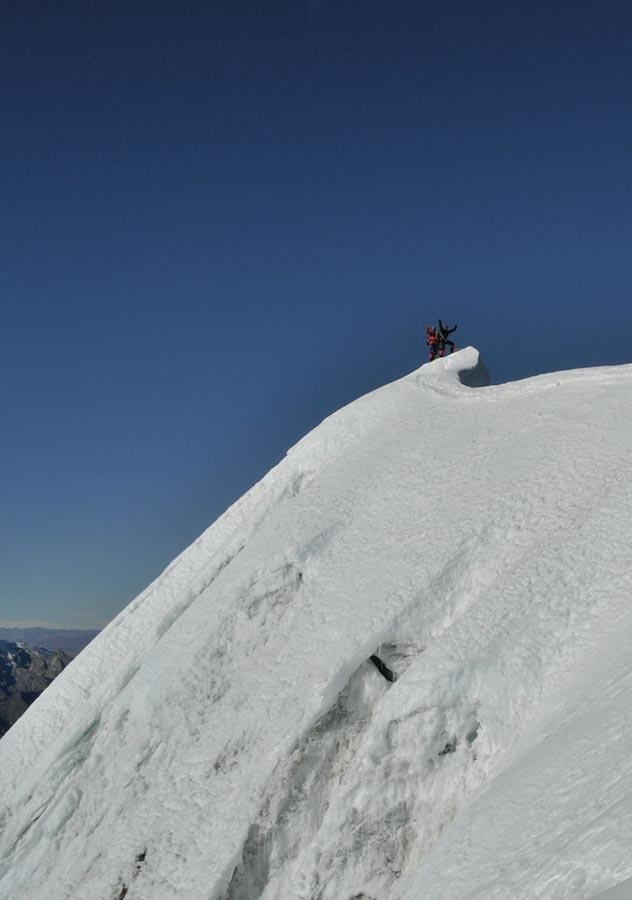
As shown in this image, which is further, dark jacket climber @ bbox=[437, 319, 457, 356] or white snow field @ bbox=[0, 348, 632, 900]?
dark jacket climber @ bbox=[437, 319, 457, 356]

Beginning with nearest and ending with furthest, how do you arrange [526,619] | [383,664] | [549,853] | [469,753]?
[549,853]
[469,753]
[526,619]
[383,664]

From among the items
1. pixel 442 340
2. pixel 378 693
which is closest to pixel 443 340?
pixel 442 340

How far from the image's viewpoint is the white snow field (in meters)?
9.75

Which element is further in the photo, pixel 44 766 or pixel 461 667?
pixel 44 766

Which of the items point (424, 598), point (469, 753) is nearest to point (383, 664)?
point (424, 598)

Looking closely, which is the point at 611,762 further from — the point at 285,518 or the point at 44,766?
the point at 44,766

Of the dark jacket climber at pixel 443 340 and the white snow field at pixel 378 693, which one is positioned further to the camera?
the dark jacket climber at pixel 443 340

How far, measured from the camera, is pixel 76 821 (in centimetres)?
1512

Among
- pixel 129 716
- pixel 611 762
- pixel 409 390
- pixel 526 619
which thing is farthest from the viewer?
pixel 409 390

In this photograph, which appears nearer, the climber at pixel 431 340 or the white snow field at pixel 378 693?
the white snow field at pixel 378 693

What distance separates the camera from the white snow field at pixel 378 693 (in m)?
9.75

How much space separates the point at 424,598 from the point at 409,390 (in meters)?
8.73

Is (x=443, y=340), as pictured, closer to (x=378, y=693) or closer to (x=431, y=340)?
Result: (x=431, y=340)

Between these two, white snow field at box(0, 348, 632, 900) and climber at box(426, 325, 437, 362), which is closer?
white snow field at box(0, 348, 632, 900)
